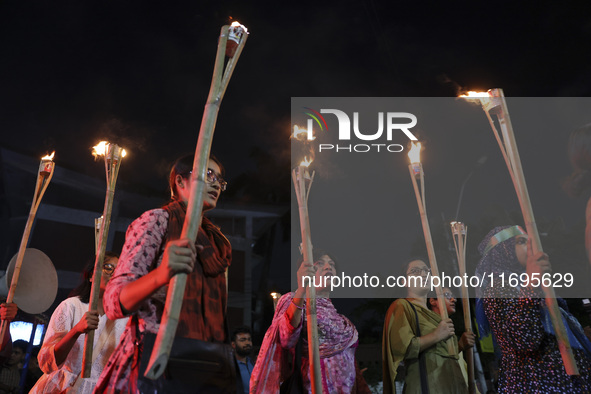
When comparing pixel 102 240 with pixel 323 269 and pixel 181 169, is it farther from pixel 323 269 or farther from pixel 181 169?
pixel 323 269

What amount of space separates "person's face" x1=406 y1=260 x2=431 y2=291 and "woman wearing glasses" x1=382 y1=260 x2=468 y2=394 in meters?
0.27

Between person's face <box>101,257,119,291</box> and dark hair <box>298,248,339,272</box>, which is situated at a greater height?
dark hair <box>298,248,339,272</box>

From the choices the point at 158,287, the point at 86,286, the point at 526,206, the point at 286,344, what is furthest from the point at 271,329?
the point at 158,287

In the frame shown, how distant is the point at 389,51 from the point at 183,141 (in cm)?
651

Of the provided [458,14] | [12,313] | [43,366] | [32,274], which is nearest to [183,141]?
[458,14]

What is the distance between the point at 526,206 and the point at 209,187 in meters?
1.94

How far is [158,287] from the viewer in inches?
68.8

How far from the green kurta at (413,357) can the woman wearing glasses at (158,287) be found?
7.40 ft

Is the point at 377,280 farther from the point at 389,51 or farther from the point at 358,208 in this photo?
the point at 389,51

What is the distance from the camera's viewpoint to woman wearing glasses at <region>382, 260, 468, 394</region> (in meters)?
3.90

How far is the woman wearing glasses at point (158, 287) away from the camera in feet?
5.78

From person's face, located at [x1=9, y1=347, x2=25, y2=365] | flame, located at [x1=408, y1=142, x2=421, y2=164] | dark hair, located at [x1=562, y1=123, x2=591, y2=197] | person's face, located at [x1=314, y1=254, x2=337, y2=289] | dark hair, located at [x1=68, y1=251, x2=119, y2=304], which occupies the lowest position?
person's face, located at [x1=9, y1=347, x2=25, y2=365]

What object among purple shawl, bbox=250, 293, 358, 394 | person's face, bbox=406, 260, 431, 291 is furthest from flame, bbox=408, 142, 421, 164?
purple shawl, bbox=250, 293, 358, 394

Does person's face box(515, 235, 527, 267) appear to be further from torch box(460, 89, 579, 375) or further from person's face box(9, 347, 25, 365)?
person's face box(9, 347, 25, 365)
